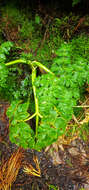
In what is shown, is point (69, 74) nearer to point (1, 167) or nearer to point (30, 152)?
point (30, 152)

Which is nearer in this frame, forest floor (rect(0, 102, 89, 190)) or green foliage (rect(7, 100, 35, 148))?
green foliage (rect(7, 100, 35, 148))

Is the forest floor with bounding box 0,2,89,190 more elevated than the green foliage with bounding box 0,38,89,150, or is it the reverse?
the green foliage with bounding box 0,38,89,150

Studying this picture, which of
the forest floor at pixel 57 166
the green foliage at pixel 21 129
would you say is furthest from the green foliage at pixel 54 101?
the forest floor at pixel 57 166

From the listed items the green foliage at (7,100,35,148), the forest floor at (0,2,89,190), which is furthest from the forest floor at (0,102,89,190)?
the green foliage at (7,100,35,148)

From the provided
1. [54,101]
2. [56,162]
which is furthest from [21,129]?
[56,162]

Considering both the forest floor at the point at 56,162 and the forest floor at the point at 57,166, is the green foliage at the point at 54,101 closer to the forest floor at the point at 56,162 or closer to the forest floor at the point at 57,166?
the forest floor at the point at 56,162

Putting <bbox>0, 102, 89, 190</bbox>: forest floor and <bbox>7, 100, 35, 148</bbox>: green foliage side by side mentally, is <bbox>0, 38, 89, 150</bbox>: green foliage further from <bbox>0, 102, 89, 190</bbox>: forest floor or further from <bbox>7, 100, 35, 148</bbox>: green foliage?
<bbox>0, 102, 89, 190</bbox>: forest floor

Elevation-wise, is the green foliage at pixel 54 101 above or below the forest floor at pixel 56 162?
above

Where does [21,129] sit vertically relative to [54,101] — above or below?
below

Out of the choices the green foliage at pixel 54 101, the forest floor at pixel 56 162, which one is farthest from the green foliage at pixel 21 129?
the forest floor at pixel 56 162

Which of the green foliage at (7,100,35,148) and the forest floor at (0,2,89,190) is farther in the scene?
the forest floor at (0,2,89,190)

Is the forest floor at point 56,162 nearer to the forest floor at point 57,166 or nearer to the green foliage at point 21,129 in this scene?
the forest floor at point 57,166

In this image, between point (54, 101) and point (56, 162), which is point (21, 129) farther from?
point (56, 162)

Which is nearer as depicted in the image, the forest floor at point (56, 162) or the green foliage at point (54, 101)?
the green foliage at point (54, 101)
